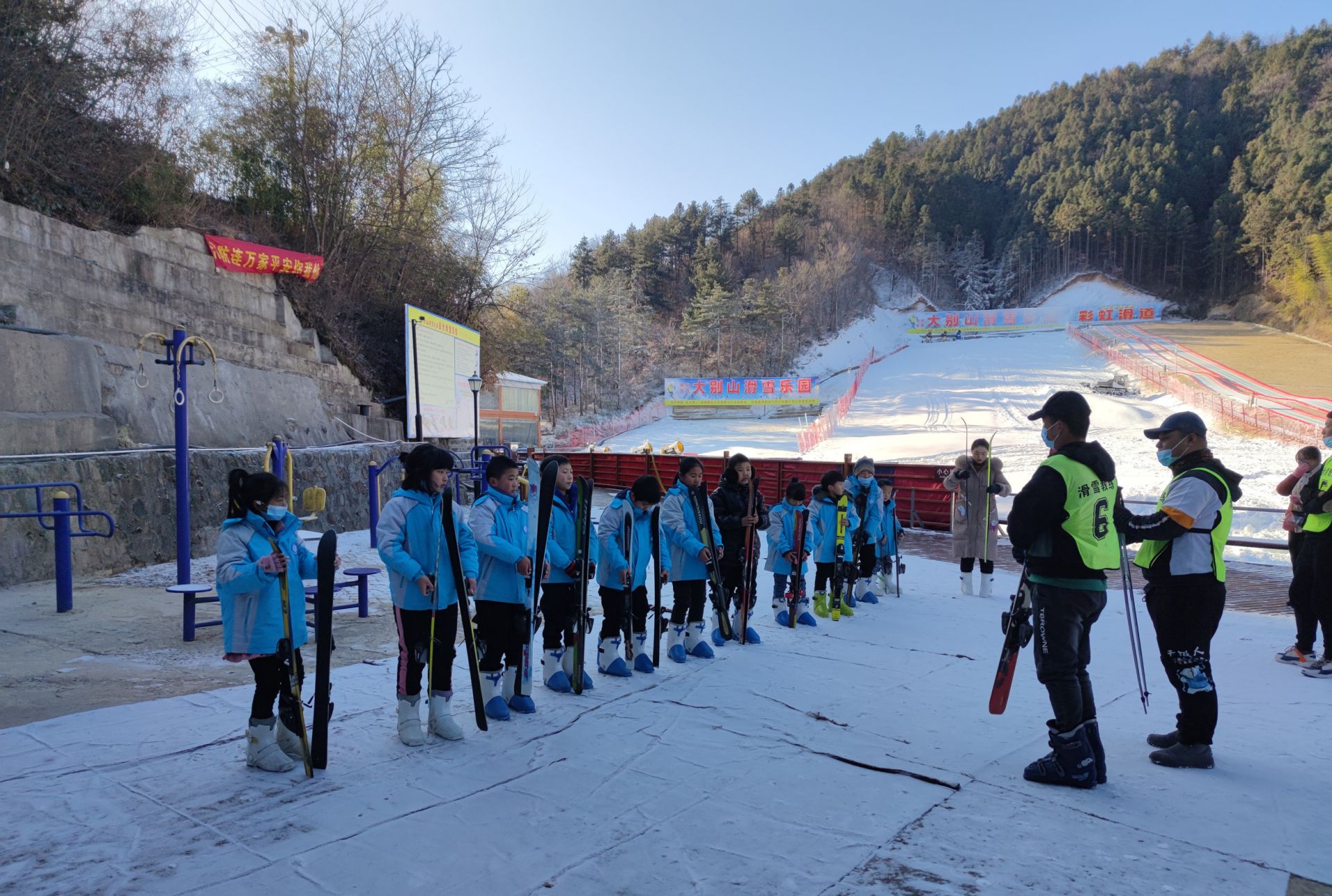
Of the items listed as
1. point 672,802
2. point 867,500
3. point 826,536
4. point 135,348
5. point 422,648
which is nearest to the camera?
point 672,802

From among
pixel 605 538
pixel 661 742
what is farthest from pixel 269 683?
pixel 605 538

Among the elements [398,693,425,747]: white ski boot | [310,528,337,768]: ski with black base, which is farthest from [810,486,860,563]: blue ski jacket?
[310,528,337,768]: ski with black base

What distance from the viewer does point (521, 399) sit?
3172cm

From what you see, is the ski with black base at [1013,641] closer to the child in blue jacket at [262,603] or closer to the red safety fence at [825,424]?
the child in blue jacket at [262,603]

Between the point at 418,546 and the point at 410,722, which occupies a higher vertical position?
the point at 418,546

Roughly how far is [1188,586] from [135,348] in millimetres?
14293

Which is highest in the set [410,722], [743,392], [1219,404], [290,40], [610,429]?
[290,40]

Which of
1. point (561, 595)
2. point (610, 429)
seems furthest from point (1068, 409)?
point (610, 429)

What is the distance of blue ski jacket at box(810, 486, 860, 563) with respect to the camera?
7.39m

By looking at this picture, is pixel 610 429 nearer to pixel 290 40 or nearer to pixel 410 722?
pixel 290 40

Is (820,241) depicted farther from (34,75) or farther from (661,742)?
(661,742)

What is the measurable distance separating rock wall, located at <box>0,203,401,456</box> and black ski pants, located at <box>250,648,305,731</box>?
7.42 m

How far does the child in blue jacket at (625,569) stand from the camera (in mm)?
5086

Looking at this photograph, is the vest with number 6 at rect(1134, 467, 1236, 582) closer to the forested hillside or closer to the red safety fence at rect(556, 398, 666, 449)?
the forested hillside
